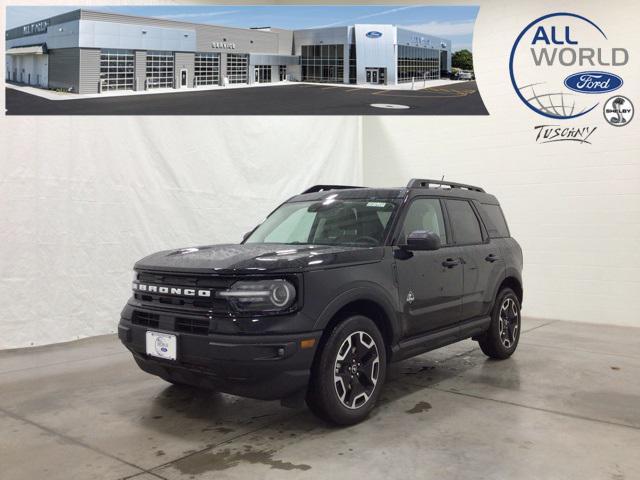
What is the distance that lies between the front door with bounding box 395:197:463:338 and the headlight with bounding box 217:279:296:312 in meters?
1.00

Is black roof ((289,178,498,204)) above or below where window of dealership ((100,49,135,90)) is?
below

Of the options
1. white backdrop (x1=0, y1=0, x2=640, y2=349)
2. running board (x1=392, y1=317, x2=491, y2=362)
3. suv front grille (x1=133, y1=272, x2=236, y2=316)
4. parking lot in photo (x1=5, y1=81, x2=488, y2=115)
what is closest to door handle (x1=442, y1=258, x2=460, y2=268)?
running board (x1=392, y1=317, x2=491, y2=362)

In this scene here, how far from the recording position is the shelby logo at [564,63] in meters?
7.27

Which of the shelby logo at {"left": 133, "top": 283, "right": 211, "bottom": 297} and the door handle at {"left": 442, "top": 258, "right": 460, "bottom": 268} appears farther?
the door handle at {"left": 442, "top": 258, "right": 460, "bottom": 268}

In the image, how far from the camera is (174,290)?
3.36m

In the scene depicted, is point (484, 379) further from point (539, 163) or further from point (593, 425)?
point (539, 163)

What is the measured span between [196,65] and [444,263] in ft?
13.5

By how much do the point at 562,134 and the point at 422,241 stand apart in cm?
519

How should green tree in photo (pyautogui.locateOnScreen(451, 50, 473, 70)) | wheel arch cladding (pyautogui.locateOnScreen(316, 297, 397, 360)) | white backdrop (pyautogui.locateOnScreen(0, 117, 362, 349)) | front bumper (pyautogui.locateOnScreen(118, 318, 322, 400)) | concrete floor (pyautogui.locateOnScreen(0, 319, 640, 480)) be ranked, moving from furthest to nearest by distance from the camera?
green tree in photo (pyautogui.locateOnScreen(451, 50, 473, 70)), white backdrop (pyautogui.locateOnScreen(0, 117, 362, 349)), wheel arch cladding (pyautogui.locateOnScreen(316, 297, 397, 360)), front bumper (pyautogui.locateOnScreen(118, 318, 322, 400)), concrete floor (pyautogui.locateOnScreen(0, 319, 640, 480))

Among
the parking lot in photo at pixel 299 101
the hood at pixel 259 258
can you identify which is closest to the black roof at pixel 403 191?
the hood at pixel 259 258

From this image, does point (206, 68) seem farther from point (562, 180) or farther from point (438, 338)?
point (562, 180)

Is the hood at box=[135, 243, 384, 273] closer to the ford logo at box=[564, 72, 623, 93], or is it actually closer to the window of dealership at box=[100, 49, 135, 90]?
the window of dealership at box=[100, 49, 135, 90]

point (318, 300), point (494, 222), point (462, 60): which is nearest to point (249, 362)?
point (318, 300)

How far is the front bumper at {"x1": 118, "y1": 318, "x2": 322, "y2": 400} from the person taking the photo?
3.03 m
